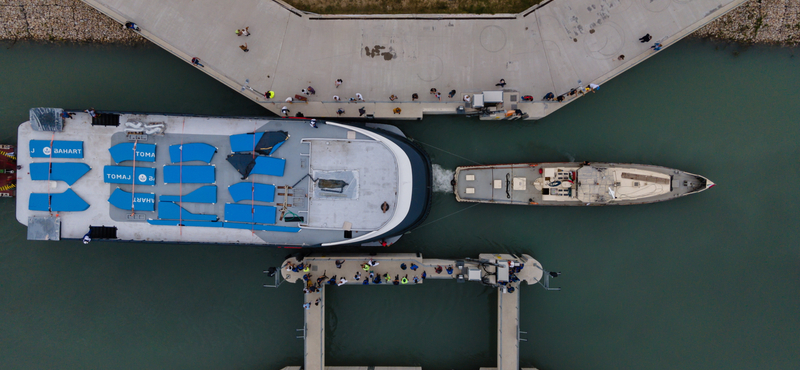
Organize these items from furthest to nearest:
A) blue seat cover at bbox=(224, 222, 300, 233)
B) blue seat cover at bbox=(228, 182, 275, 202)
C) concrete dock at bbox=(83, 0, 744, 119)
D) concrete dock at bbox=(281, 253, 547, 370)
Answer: concrete dock at bbox=(281, 253, 547, 370)
concrete dock at bbox=(83, 0, 744, 119)
blue seat cover at bbox=(224, 222, 300, 233)
blue seat cover at bbox=(228, 182, 275, 202)

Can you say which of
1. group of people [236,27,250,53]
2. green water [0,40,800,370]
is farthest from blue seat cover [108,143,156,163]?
group of people [236,27,250,53]

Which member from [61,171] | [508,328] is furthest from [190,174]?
[508,328]

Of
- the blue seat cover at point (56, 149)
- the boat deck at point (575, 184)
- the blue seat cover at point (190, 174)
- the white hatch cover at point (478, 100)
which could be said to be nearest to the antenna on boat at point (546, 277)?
the boat deck at point (575, 184)

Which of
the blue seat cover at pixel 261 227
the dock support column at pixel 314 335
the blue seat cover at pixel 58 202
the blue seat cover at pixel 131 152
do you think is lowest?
the dock support column at pixel 314 335

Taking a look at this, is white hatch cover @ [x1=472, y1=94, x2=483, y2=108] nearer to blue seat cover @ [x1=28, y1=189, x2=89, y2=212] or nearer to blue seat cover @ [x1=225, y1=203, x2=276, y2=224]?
blue seat cover @ [x1=225, y1=203, x2=276, y2=224]

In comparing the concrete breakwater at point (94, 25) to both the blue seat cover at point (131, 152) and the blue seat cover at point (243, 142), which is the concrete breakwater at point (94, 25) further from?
the blue seat cover at point (243, 142)

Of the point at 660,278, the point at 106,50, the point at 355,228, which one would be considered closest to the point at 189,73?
the point at 106,50
